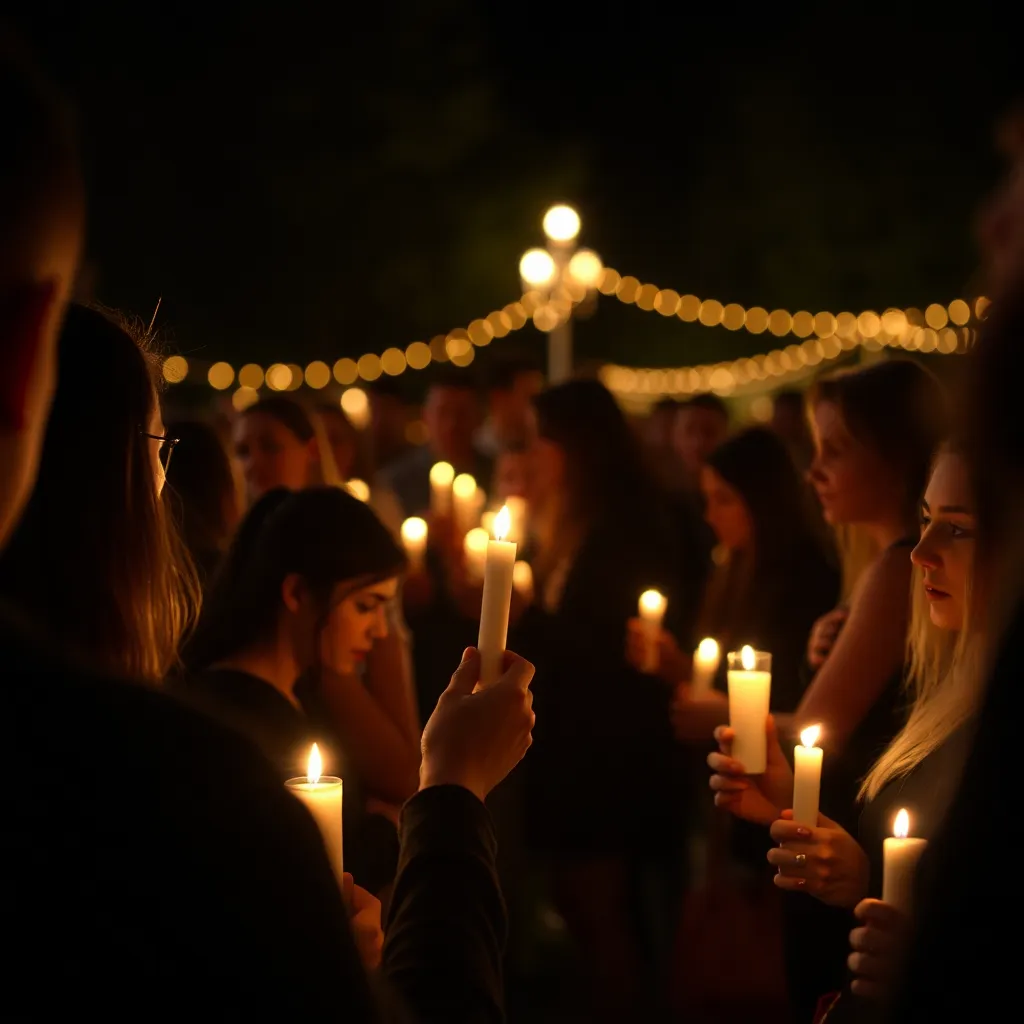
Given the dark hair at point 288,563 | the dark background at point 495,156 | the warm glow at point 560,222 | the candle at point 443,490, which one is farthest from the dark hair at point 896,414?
the dark background at point 495,156

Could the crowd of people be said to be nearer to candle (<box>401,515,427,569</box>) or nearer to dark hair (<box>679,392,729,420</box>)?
dark hair (<box>679,392,729,420</box>)

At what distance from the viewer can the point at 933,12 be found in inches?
821

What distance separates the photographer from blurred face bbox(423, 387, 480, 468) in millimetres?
7016

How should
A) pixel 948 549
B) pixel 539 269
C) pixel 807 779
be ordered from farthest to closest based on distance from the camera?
1. pixel 539 269
2. pixel 948 549
3. pixel 807 779

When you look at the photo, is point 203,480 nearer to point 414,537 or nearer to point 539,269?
point 414,537

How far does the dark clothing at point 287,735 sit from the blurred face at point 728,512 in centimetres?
200

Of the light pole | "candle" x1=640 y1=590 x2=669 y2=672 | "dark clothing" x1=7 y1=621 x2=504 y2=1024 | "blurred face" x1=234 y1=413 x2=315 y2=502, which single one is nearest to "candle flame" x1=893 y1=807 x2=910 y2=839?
"dark clothing" x1=7 y1=621 x2=504 y2=1024

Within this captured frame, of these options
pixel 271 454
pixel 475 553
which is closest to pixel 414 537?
pixel 475 553

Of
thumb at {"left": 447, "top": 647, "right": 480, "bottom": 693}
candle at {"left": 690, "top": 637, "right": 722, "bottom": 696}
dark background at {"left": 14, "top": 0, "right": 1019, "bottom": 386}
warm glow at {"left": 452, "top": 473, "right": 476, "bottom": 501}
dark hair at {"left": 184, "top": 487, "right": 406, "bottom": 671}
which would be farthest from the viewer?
dark background at {"left": 14, "top": 0, "right": 1019, "bottom": 386}

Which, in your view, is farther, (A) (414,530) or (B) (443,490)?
(B) (443,490)

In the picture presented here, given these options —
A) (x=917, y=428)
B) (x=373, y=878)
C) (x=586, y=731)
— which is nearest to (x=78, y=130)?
(x=373, y=878)

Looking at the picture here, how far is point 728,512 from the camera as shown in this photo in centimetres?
441

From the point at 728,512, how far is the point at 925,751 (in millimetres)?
2170

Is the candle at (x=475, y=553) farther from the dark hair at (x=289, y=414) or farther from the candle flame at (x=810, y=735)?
the candle flame at (x=810, y=735)
